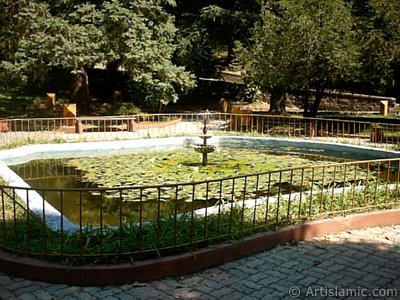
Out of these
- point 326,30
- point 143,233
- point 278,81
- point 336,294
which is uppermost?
point 326,30

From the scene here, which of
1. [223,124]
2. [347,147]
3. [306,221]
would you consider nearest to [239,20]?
[223,124]

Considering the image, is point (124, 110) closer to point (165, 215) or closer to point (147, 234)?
point (165, 215)

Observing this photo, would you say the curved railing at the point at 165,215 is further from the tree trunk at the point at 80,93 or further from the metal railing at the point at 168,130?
Result: the tree trunk at the point at 80,93

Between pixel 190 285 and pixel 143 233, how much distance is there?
87cm

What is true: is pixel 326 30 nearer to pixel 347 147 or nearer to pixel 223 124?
pixel 347 147

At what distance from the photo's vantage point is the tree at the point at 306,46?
16.0 metres

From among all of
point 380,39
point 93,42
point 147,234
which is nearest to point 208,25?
point 93,42

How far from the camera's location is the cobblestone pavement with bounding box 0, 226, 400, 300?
454 cm

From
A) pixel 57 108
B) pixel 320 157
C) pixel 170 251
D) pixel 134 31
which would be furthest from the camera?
pixel 57 108

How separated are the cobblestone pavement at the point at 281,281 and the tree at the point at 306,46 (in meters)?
11.2

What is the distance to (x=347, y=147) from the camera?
14656 mm

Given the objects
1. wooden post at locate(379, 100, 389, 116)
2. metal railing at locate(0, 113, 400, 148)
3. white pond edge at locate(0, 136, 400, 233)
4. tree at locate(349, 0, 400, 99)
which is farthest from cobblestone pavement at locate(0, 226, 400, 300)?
wooden post at locate(379, 100, 389, 116)

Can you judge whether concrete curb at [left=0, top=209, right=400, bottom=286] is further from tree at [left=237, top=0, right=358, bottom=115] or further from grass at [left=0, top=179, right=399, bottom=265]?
tree at [left=237, top=0, right=358, bottom=115]

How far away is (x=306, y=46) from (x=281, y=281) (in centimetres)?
1248
